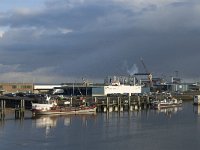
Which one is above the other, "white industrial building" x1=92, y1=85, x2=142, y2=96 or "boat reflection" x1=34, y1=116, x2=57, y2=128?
"white industrial building" x1=92, y1=85, x2=142, y2=96

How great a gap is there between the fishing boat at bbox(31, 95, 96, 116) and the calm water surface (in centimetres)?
203

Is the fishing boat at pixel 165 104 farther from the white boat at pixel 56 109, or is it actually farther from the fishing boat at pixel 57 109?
the white boat at pixel 56 109

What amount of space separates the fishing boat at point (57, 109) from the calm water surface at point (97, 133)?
79.9 inches

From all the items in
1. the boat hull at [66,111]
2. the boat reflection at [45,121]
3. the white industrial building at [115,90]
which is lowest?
the boat reflection at [45,121]

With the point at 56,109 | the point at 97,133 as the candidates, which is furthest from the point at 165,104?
the point at 97,133

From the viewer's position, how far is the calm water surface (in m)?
56.6

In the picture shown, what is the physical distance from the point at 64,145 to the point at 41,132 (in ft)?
36.2

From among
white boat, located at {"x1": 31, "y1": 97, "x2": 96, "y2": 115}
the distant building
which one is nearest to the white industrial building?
the distant building

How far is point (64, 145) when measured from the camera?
187 ft

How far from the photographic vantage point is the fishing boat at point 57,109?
89312 millimetres

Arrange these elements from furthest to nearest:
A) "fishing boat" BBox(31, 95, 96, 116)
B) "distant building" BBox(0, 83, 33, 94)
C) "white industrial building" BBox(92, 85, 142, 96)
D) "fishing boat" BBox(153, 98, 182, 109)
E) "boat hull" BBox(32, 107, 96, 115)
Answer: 1. "distant building" BBox(0, 83, 33, 94)
2. "white industrial building" BBox(92, 85, 142, 96)
3. "fishing boat" BBox(153, 98, 182, 109)
4. "fishing boat" BBox(31, 95, 96, 116)
5. "boat hull" BBox(32, 107, 96, 115)

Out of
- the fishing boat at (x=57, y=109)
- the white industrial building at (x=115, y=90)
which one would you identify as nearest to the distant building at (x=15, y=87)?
the white industrial building at (x=115, y=90)

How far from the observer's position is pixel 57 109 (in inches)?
3622

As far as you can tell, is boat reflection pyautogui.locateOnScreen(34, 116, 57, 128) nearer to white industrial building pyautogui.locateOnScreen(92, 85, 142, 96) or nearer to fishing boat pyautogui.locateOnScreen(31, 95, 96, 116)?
fishing boat pyautogui.locateOnScreen(31, 95, 96, 116)
